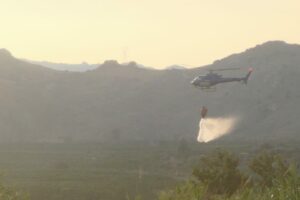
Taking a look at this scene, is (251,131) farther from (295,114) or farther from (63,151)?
(63,151)

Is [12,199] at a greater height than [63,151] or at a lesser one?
greater

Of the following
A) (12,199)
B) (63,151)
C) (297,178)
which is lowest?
(63,151)

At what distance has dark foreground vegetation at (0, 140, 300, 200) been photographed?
47.6 meters

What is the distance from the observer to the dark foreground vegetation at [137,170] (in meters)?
47.6

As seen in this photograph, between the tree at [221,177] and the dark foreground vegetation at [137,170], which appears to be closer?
the dark foreground vegetation at [137,170]

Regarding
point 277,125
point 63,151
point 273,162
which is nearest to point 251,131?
point 277,125

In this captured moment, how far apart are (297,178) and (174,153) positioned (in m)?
125

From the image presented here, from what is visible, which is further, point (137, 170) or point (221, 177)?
point (137, 170)

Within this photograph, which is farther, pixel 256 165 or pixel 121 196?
pixel 121 196

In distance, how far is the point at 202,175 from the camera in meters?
51.1

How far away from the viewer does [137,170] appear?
394ft

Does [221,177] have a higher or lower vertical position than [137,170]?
higher

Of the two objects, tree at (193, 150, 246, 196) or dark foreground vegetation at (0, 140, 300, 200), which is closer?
dark foreground vegetation at (0, 140, 300, 200)

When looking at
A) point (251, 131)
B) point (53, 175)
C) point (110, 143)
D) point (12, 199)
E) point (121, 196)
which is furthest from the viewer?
point (251, 131)
